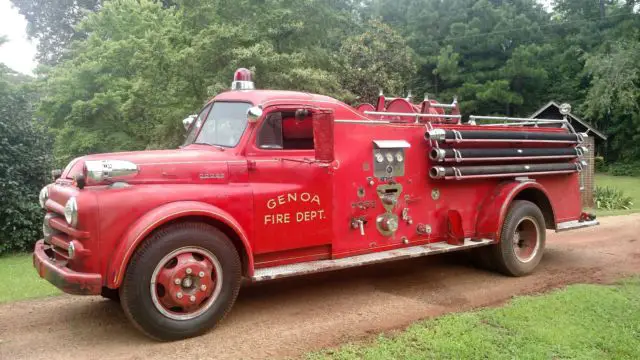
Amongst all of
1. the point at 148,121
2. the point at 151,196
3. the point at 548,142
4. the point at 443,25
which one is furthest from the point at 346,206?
the point at 443,25

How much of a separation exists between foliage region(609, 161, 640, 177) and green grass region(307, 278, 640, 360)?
30927 millimetres

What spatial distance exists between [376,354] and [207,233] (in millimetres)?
1768

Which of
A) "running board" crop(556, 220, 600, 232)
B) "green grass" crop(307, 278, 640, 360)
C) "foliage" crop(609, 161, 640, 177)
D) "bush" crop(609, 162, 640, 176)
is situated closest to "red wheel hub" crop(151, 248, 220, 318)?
"green grass" crop(307, 278, 640, 360)

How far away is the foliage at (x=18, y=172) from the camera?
10.3 meters

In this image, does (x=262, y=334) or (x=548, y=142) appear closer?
(x=262, y=334)

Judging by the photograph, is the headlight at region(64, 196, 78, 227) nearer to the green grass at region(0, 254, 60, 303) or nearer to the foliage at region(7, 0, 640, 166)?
the green grass at region(0, 254, 60, 303)

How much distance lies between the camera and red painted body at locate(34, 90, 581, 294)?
439 centimetres

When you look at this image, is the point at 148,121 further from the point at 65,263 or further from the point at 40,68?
the point at 65,263

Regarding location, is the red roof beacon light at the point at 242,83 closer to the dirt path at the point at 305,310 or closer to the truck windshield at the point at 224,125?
the truck windshield at the point at 224,125

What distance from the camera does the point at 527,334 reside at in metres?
4.81

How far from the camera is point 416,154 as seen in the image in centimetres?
631

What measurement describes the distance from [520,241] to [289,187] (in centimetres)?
374

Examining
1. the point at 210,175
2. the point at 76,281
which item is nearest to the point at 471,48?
the point at 210,175

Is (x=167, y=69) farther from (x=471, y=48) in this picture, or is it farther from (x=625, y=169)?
(x=625, y=169)
